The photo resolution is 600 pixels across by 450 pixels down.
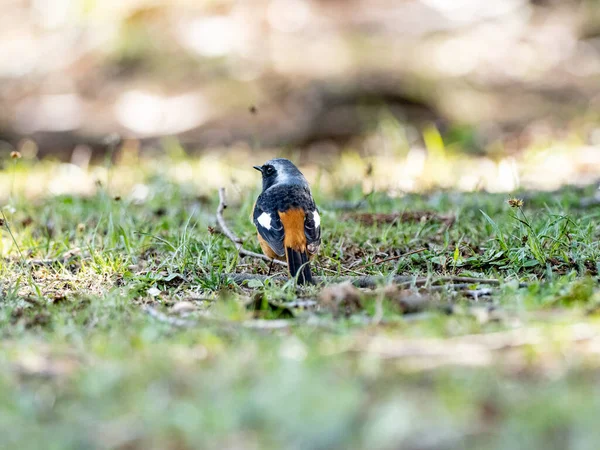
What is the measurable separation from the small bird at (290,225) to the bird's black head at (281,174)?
6 cm

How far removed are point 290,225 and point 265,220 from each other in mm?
222

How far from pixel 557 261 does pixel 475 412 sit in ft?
8.53

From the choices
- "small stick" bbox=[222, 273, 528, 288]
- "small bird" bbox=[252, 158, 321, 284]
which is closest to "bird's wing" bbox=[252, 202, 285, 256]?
"small bird" bbox=[252, 158, 321, 284]

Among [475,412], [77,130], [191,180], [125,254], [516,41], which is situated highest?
[516,41]

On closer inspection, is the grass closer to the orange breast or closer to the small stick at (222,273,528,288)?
the small stick at (222,273,528,288)

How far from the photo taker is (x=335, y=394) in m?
2.52

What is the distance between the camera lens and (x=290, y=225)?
5184mm

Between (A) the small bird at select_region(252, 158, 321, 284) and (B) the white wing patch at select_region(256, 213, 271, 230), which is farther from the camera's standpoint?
(B) the white wing patch at select_region(256, 213, 271, 230)

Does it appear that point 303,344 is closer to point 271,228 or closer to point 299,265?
point 299,265

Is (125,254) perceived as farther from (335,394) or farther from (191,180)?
(335,394)

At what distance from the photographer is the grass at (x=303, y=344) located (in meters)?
2.44

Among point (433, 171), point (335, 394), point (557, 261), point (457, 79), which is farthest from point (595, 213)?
point (457, 79)

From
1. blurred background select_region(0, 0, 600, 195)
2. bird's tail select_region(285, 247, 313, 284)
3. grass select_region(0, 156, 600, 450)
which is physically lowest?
grass select_region(0, 156, 600, 450)

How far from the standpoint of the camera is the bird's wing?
5.09m
